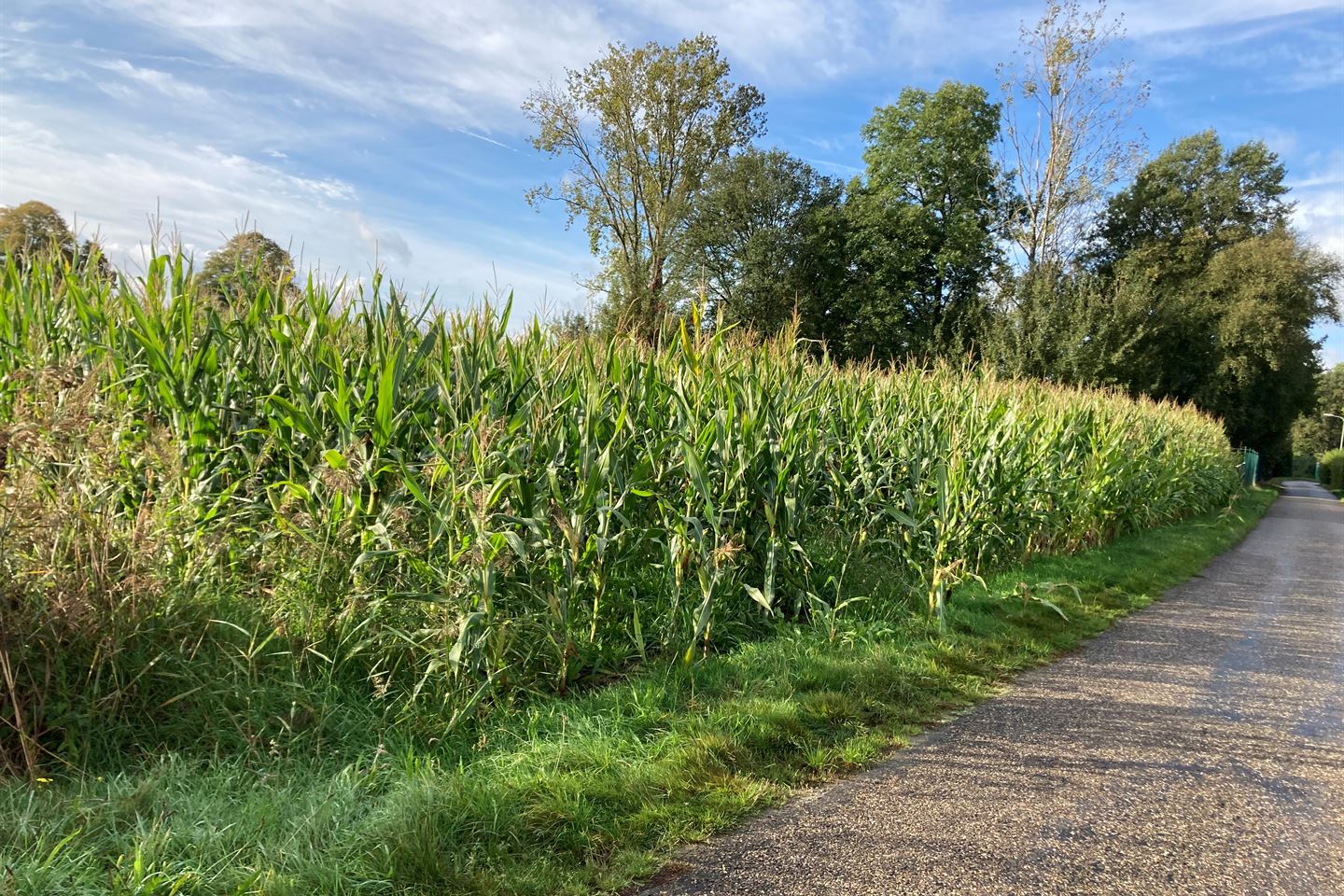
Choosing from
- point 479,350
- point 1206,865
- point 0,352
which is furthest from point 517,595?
point 0,352

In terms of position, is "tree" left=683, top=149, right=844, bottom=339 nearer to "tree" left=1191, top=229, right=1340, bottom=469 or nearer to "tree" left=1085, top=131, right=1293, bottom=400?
"tree" left=1085, top=131, right=1293, bottom=400

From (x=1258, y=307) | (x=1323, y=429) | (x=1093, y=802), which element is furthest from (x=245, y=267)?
(x=1323, y=429)

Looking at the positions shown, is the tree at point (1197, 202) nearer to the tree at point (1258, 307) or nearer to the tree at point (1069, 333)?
the tree at point (1258, 307)

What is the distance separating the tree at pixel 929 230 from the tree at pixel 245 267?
2960cm

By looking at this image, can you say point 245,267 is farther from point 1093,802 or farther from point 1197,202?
point 1197,202

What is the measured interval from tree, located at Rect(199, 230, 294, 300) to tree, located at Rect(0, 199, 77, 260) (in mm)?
1322

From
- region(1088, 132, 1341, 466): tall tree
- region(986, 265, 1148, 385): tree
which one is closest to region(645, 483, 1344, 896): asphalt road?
region(986, 265, 1148, 385): tree

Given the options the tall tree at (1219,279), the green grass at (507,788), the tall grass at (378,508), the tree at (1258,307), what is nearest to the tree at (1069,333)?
the tall tree at (1219,279)

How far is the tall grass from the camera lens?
331 centimetres

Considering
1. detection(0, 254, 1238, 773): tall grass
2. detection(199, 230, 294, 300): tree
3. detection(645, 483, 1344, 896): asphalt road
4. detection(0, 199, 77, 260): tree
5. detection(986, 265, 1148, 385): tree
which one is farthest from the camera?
detection(986, 265, 1148, 385): tree

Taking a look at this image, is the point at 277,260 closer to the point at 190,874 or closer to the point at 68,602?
the point at 68,602

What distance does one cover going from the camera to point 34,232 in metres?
6.21

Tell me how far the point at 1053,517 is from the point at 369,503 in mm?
7706

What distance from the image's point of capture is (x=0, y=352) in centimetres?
474
